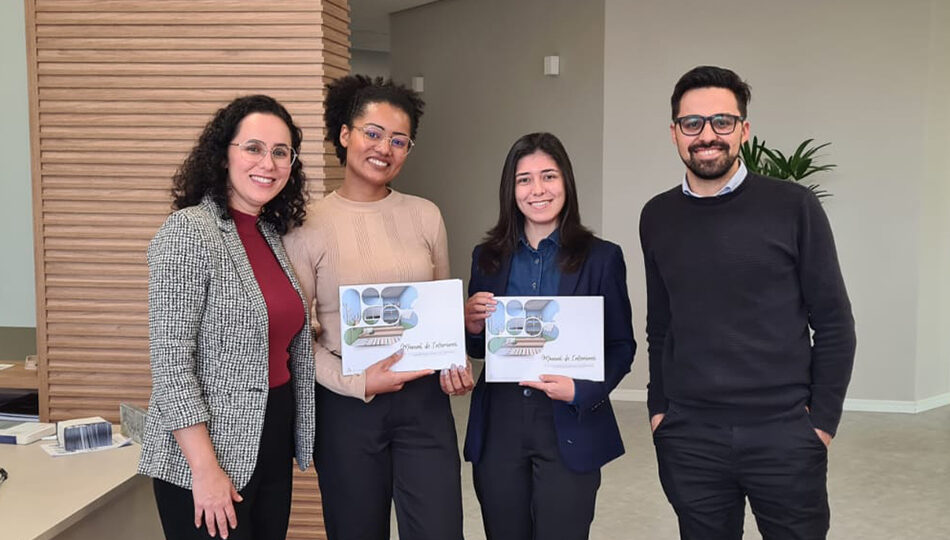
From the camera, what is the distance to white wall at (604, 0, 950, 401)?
250 inches

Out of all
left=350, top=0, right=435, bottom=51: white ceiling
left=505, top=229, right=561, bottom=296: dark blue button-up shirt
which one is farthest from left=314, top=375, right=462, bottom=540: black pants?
left=350, top=0, right=435, bottom=51: white ceiling

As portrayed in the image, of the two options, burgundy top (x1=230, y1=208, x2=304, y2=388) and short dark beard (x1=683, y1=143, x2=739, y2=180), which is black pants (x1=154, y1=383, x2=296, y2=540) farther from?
short dark beard (x1=683, y1=143, x2=739, y2=180)

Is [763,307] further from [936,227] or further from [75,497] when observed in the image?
[936,227]

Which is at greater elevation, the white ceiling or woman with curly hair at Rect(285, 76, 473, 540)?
the white ceiling

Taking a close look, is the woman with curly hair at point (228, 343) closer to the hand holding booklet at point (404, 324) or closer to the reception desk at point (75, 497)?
the hand holding booklet at point (404, 324)

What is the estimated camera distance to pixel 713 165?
2.27 m

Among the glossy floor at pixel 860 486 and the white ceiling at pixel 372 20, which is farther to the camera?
the white ceiling at pixel 372 20

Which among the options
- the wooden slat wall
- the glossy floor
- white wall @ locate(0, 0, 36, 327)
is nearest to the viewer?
the wooden slat wall

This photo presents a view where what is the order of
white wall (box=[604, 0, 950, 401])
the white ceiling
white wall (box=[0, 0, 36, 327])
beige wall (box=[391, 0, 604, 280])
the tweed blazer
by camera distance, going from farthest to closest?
the white ceiling
beige wall (box=[391, 0, 604, 280])
white wall (box=[604, 0, 950, 401])
white wall (box=[0, 0, 36, 327])
the tweed blazer

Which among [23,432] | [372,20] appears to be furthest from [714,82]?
[372,20]

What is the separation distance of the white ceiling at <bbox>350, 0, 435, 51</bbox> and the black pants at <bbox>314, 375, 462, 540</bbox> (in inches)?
→ 263

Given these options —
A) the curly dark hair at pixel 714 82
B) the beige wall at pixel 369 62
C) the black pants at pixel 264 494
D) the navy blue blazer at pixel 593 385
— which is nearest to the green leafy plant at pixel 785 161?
the curly dark hair at pixel 714 82

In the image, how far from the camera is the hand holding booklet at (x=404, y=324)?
89.1 inches

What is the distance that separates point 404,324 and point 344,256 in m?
0.25
